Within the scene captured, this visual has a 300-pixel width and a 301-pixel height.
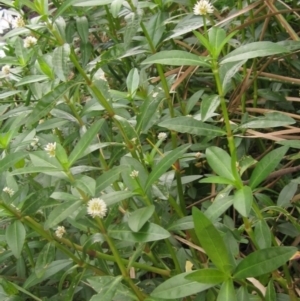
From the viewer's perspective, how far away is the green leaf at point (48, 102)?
90 cm

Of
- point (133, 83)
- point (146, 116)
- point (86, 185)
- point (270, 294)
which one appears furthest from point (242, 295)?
point (133, 83)

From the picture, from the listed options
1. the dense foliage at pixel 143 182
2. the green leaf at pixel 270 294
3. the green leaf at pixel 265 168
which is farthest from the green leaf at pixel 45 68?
the green leaf at pixel 270 294

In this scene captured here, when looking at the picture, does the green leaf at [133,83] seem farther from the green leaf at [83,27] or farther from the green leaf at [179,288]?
the green leaf at [179,288]

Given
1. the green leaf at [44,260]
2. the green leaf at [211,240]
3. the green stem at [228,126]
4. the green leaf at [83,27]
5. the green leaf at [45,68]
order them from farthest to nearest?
the green leaf at [83,27], the green leaf at [45,68], the green leaf at [44,260], the green stem at [228,126], the green leaf at [211,240]

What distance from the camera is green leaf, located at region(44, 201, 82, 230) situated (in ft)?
2.67

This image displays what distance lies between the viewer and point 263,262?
0.74 meters

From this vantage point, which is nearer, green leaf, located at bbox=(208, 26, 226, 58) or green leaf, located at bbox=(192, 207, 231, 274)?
green leaf, located at bbox=(192, 207, 231, 274)

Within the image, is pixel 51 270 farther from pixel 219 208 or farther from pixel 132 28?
pixel 132 28

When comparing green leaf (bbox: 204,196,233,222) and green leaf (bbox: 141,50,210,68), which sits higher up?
green leaf (bbox: 141,50,210,68)

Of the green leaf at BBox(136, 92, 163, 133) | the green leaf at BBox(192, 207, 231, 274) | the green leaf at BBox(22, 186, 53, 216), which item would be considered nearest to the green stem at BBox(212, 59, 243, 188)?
the green leaf at BBox(192, 207, 231, 274)

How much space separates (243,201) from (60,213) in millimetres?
273

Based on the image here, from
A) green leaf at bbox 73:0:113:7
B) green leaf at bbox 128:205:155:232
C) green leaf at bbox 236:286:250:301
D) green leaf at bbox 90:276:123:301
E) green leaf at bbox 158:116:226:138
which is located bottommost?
green leaf at bbox 236:286:250:301

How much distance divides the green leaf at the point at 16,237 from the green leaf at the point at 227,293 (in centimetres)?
34

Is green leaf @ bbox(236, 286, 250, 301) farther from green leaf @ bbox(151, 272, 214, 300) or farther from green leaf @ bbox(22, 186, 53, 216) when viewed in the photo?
green leaf @ bbox(22, 186, 53, 216)
